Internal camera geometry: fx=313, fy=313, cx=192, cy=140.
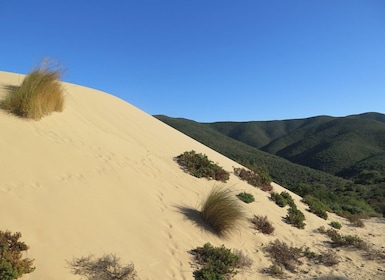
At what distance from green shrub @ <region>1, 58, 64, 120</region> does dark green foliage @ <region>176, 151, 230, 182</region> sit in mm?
4128

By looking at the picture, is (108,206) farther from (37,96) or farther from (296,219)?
(296,219)

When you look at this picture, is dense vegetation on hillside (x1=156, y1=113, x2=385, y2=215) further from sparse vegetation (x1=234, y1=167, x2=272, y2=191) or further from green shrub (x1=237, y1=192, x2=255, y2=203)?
green shrub (x1=237, y1=192, x2=255, y2=203)

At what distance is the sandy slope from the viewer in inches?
196

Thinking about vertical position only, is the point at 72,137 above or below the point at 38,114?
below

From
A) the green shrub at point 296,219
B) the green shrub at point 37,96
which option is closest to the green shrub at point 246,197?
the green shrub at point 296,219

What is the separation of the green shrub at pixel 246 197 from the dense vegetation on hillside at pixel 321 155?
418 cm

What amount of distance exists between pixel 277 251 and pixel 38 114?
677 cm

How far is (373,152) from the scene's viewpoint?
194 ft

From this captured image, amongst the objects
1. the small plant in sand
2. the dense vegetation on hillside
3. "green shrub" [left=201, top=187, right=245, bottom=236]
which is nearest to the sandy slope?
the small plant in sand

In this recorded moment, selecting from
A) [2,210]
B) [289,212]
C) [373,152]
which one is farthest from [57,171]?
[373,152]

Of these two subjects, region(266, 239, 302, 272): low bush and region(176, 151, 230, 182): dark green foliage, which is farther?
region(176, 151, 230, 182): dark green foliage

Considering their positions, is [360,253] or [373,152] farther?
[373,152]

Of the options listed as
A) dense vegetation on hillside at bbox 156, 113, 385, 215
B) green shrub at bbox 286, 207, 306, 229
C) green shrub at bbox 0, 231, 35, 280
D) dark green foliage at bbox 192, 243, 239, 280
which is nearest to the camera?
green shrub at bbox 0, 231, 35, 280

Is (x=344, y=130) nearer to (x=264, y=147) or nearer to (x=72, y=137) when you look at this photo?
(x=264, y=147)
